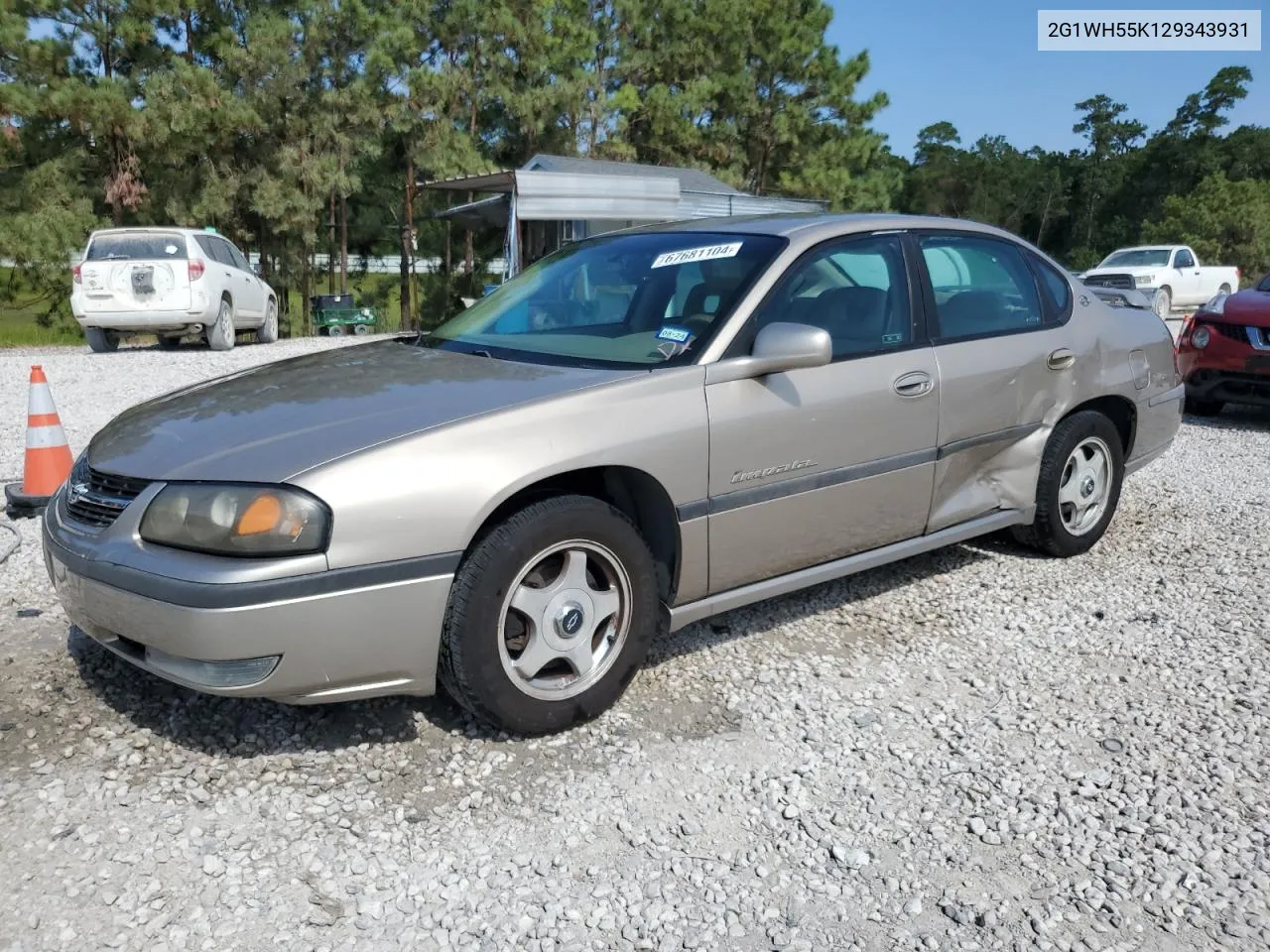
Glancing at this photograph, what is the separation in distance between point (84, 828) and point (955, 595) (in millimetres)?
3209

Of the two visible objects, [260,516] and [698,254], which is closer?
[260,516]

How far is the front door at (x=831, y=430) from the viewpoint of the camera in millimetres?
3203

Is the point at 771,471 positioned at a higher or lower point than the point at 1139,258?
lower

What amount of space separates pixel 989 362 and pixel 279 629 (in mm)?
2846

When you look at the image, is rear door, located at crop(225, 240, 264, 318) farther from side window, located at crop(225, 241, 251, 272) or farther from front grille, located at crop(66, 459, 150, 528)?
front grille, located at crop(66, 459, 150, 528)

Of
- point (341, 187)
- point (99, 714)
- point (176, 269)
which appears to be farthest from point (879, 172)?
point (99, 714)

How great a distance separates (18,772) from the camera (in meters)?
2.74

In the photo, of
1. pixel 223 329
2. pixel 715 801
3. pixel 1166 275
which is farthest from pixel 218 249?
pixel 1166 275

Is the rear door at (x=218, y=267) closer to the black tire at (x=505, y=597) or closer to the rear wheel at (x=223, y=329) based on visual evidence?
the rear wheel at (x=223, y=329)

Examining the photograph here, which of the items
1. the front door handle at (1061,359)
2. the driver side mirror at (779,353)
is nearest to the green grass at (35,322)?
the driver side mirror at (779,353)

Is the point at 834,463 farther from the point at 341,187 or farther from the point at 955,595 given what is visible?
the point at 341,187

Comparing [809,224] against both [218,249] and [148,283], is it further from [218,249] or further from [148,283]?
[218,249]

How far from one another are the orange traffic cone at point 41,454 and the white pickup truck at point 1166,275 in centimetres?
1893

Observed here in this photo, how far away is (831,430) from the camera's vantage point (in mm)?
3404
